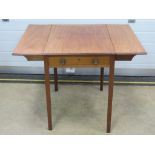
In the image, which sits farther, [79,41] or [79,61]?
[79,41]

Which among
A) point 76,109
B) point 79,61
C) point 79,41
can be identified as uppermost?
point 79,41

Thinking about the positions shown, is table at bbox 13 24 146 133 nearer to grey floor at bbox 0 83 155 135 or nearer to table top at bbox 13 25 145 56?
table top at bbox 13 25 145 56

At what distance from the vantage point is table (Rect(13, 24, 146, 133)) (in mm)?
1913

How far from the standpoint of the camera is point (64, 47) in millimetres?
1979

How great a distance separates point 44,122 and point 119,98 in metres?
0.86

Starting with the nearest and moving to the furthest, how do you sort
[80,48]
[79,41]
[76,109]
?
[80,48], [79,41], [76,109]

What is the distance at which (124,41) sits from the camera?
6.85 ft

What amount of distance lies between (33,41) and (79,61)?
0.43 metres

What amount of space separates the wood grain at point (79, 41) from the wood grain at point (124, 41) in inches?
1.8

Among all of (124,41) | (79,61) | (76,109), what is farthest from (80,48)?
(76,109)

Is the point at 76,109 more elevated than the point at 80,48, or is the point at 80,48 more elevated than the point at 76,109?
the point at 80,48

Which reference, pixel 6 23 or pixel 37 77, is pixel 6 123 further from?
pixel 6 23

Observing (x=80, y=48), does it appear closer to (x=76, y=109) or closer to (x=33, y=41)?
(x=33, y=41)

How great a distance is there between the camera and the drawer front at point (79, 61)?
6.40ft
